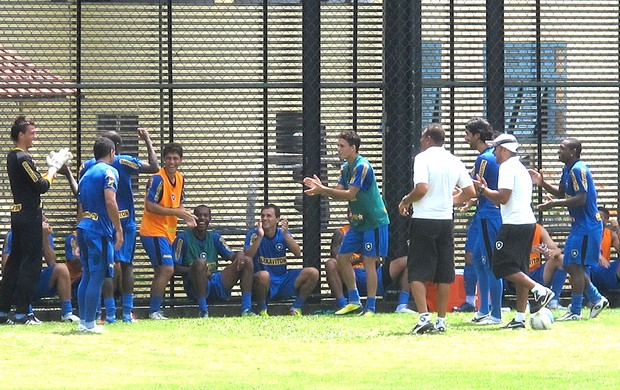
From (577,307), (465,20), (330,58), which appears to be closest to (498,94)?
(465,20)

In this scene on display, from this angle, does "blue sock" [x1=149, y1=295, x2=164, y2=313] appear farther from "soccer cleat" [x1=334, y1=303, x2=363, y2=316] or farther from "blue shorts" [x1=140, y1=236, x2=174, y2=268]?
"soccer cleat" [x1=334, y1=303, x2=363, y2=316]

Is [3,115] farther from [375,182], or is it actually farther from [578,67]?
[578,67]

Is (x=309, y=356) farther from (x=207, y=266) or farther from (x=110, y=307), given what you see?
(x=207, y=266)

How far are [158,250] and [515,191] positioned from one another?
4185mm

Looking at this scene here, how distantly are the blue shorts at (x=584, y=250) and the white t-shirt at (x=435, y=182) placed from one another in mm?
2312

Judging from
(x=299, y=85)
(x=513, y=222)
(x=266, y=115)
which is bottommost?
(x=513, y=222)

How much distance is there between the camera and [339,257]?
15445mm

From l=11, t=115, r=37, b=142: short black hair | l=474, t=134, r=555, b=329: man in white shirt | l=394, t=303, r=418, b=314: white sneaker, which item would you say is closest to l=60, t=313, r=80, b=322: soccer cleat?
l=11, t=115, r=37, b=142: short black hair

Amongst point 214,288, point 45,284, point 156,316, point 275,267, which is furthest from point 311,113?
point 45,284

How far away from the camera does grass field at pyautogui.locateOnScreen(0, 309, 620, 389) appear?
32.0 feet

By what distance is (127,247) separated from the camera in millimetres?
14766

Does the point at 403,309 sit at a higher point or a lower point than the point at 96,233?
lower

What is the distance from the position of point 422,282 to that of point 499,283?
4.12ft

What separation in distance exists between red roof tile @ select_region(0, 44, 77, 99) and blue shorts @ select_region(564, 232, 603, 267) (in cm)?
587
